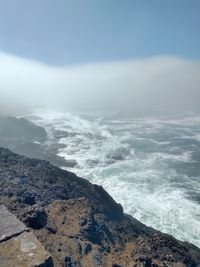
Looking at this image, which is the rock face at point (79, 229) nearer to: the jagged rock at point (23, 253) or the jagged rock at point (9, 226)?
the jagged rock at point (9, 226)

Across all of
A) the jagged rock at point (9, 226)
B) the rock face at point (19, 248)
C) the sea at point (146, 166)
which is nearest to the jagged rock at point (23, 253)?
the rock face at point (19, 248)

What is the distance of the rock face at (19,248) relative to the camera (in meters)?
19.2

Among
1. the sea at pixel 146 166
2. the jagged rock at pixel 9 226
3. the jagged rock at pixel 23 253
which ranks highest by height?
the jagged rock at pixel 9 226

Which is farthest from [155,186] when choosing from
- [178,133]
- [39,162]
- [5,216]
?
[178,133]

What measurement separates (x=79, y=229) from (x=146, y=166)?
4924cm

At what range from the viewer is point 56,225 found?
87.2 feet

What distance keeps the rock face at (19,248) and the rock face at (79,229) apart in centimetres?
225

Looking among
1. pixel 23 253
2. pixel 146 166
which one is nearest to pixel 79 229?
pixel 23 253

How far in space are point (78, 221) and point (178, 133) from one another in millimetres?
96548

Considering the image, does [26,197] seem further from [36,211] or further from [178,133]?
[178,133]

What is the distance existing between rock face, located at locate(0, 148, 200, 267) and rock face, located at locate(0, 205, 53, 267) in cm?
225

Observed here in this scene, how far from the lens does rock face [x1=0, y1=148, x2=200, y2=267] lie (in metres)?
24.5

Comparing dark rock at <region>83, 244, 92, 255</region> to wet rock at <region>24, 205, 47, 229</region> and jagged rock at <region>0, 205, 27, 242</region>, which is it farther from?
jagged rock at <region>0, 205, 27, 242</region>

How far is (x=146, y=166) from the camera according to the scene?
7450 cm
